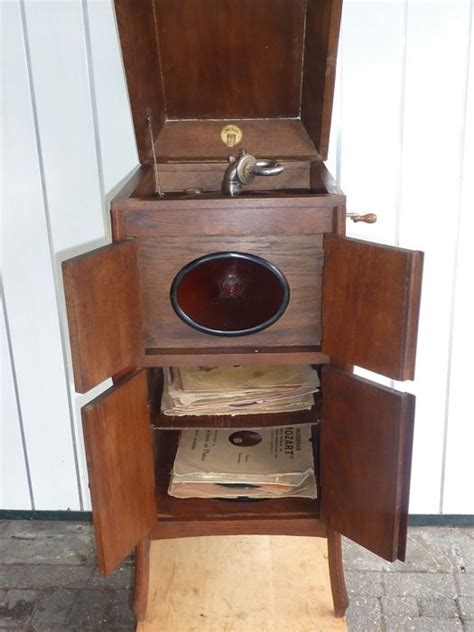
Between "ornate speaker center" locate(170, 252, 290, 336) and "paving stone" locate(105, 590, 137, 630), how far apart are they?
898mm

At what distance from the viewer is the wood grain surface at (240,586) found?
1585mm

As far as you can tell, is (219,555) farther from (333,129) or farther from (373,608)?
(333,129)

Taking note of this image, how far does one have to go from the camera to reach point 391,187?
1772 mm

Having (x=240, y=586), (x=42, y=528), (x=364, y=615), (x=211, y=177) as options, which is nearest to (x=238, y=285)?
(x=211, y=177)

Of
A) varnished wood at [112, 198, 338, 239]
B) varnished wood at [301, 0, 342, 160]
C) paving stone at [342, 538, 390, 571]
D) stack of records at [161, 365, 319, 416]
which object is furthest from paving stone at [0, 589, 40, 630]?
varnished wood at [301, 0, 342, 160]

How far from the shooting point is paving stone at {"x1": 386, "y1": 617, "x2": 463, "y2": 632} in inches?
65.6

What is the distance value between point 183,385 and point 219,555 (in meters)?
0.64

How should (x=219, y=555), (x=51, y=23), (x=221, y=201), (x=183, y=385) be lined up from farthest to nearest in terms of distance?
(x=219, y=555)
(x=51, y=23)
(x=183, y=385)
(x=221, y=201)

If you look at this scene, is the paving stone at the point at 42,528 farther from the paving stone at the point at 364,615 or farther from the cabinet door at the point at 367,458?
the cabinet door at the point at 367,458

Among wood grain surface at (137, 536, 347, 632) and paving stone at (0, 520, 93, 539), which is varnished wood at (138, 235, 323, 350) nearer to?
wood grain surface at (137, 536, 347, 632)

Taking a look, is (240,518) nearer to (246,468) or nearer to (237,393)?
(246,468)

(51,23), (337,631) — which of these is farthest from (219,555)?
(51,23)

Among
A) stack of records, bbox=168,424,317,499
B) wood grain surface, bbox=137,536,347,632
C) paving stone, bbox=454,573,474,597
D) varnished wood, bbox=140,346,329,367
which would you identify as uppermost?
varnished wood, bbox=140,346,329,367

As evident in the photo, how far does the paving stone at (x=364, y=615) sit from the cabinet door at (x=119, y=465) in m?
0.67
